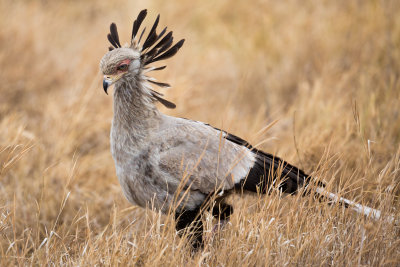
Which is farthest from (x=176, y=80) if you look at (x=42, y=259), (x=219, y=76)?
(x=42, y=259)

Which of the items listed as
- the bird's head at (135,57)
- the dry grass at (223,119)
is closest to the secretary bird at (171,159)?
the bird's head at (135,57)

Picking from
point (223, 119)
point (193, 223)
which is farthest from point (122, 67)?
point (223, 119)

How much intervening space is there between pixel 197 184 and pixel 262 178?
44 centimetres

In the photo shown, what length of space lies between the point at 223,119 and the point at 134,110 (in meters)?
1.27

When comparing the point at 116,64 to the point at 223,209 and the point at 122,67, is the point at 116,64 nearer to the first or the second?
the point at 122,67

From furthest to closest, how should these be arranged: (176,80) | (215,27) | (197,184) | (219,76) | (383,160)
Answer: (215,27) → (219,76) → (176,80) → (383,160) → (197,184)

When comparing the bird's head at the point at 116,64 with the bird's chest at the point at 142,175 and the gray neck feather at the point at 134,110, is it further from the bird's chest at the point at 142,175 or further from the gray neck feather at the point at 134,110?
the bird's chest at the point at 142,175

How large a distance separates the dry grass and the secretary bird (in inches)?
5.3

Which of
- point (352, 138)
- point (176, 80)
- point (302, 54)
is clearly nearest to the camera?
point (352, 138)

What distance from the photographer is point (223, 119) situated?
158 inches

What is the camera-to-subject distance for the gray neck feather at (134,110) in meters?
2.86

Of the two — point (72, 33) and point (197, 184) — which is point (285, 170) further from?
point (72, 33)

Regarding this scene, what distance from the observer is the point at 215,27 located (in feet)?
23.5

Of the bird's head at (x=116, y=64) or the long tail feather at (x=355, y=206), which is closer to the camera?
the long tail feather at (x=355, y=206)
